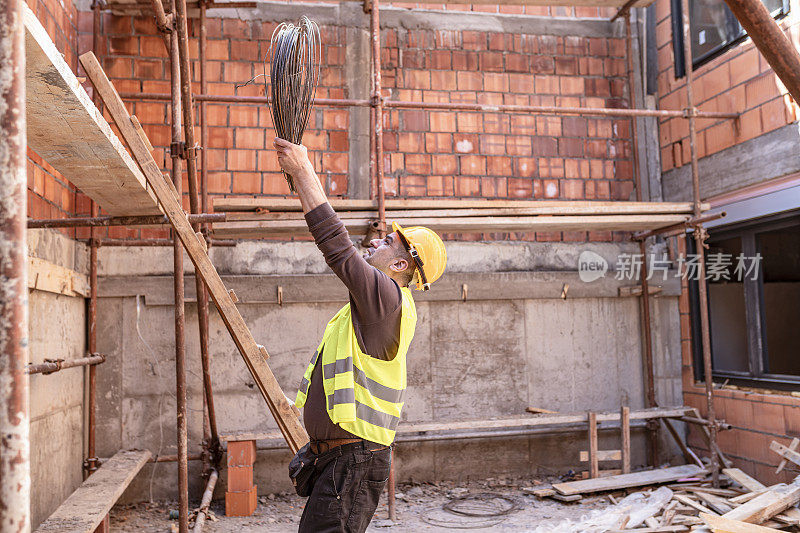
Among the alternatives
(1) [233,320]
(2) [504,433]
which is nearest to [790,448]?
(2) [504,433]

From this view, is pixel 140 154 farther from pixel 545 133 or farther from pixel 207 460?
pixel 545 133

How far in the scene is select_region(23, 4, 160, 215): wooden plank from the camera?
6.98ft

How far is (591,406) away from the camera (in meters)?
6.97

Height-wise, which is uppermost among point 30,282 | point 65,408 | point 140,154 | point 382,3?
point 382,3

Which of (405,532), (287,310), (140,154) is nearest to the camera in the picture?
(140,154)

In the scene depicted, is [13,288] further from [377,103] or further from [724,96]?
[724,96]

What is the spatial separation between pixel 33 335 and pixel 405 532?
3.04 meters

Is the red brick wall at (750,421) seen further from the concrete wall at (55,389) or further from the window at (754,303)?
the concrete wall at (55,389)

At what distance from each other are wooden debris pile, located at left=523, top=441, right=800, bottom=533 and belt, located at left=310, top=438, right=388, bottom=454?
3.13m

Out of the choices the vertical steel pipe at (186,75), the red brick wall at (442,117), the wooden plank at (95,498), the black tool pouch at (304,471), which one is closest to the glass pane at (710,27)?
the red brick wall at (442,117)

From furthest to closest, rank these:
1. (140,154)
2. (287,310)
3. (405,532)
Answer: (287,310)
(405,532)
(140,154)

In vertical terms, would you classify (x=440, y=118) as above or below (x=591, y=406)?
above

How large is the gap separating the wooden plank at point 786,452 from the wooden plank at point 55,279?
5.67m

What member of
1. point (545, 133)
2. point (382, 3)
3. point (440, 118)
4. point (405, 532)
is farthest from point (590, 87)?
point (405, 532)
